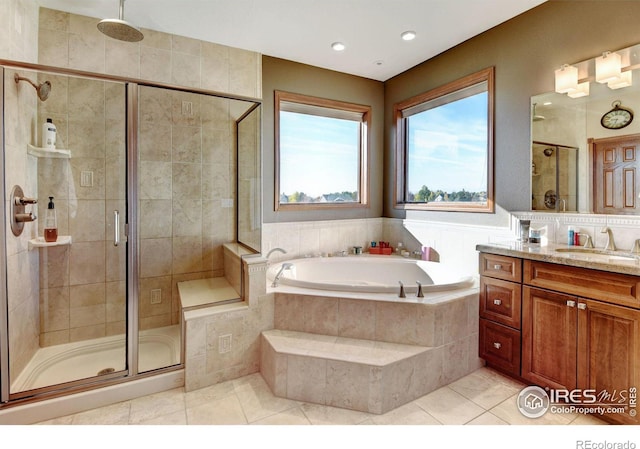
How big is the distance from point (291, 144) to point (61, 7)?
2079 mm

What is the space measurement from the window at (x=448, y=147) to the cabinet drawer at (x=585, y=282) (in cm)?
88

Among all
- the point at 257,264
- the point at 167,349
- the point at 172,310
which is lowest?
the point at 167,349

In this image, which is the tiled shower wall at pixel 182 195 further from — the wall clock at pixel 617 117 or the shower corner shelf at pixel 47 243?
the wall clock at pixel 617 117

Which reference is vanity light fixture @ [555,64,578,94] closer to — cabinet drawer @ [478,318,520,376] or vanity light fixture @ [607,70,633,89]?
vanity light fixture @ [607,70,633,89]

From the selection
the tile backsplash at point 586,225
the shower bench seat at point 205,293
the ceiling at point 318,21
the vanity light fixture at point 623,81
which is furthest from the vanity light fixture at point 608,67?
the shower bench seat at point 205,293

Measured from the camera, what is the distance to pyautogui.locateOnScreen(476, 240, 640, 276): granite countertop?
65.4 inches

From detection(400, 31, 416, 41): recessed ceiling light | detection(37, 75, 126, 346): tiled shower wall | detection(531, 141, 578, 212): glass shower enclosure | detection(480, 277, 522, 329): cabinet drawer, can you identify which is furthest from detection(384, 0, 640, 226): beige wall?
detection(37, 75, 126, 346): tiled shower wall

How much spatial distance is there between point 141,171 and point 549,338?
322 centimetres

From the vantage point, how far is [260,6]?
2379 millimetres

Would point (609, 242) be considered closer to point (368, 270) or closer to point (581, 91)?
point (581, 91)

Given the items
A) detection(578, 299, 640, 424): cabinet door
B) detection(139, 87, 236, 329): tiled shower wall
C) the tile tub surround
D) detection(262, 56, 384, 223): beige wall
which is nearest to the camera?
detection(578, 299, 640, 424): cabinet door

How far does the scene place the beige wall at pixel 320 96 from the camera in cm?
324
